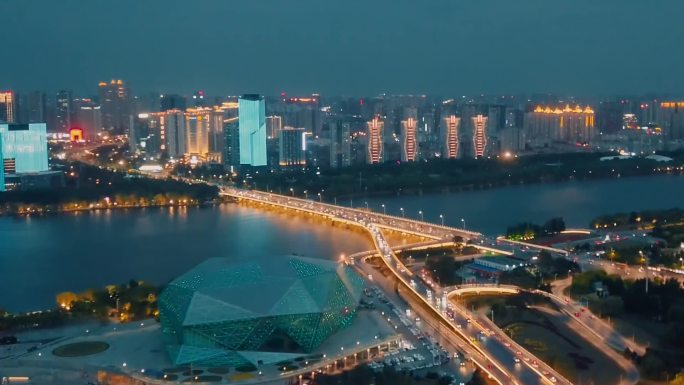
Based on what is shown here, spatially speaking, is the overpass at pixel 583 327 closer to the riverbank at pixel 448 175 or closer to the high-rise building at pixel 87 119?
the riverbank at pixel 448 175

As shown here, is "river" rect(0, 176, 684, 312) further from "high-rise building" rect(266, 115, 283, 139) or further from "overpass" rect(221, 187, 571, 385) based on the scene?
"high-rise building" rect(266, 115, 283, 139)

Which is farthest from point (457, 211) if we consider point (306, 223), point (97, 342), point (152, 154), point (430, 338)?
point (152, 154)

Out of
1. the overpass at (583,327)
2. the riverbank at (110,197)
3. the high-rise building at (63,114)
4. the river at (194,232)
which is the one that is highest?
the high-rise building at (63,114)

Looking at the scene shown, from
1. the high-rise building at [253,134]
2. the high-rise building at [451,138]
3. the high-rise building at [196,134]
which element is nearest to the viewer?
the high-rise building at [253,134]

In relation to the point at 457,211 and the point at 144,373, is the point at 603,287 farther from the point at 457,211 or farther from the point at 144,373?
the point at 457,211

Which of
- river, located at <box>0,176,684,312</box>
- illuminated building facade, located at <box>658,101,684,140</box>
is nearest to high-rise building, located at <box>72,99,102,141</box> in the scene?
river, located at <box>0,176,684,312</box>

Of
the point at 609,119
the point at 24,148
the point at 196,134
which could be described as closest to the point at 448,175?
the point at 196,134

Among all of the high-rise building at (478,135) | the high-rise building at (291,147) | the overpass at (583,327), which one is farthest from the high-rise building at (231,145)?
the overpass at (583,327)
